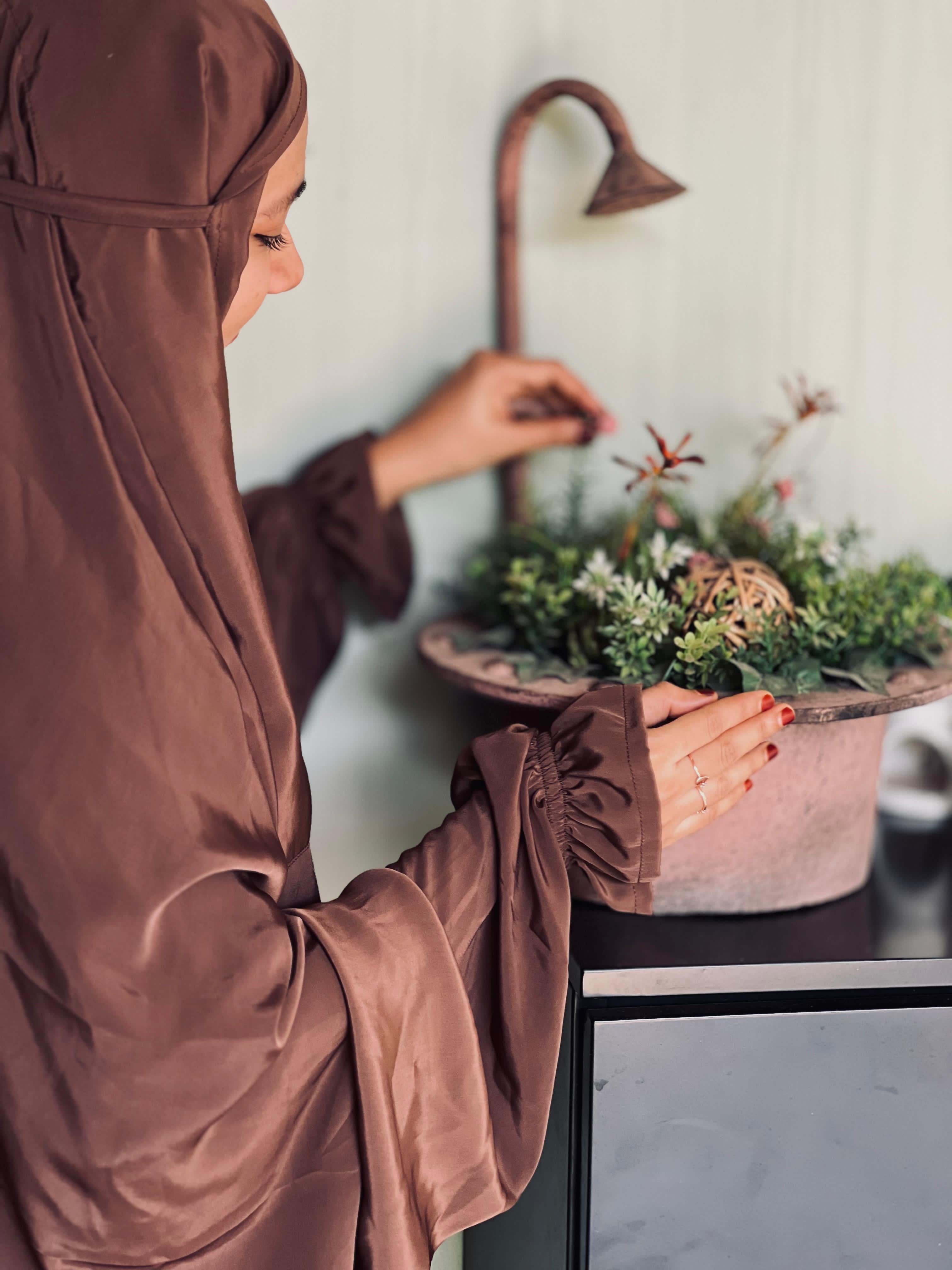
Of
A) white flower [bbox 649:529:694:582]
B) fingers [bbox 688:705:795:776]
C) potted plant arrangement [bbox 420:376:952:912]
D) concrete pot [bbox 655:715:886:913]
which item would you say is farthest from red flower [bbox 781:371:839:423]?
fingers [bbox 688:705:795:776]

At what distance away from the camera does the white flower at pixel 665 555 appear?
0.99 meters

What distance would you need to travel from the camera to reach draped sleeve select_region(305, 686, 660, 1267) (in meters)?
0.71

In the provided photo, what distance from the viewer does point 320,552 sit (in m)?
1.18

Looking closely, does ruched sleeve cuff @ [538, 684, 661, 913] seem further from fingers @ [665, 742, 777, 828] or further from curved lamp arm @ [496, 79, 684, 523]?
curved lamp arm @ [496, 79, 684, 523]

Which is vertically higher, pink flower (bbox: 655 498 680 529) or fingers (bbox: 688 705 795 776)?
pink flower (bbox: 655 498 680 529)

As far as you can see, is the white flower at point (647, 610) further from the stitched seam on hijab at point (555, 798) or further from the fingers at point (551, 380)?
the fingers at point (551, 380)

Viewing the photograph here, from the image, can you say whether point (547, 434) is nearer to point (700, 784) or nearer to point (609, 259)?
point (609, 259)

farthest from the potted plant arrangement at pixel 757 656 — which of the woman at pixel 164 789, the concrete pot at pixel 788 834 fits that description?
the woman at pixel 164 789

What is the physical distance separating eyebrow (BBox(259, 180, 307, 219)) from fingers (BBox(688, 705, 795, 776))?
499 millimetres

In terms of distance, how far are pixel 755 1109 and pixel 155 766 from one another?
56 cm

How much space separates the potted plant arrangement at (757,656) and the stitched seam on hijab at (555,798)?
88 mm

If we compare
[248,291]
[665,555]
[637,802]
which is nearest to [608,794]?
[637,802]

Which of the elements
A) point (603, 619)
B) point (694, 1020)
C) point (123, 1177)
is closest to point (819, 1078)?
point (694, 1020)

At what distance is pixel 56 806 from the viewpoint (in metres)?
0.63
